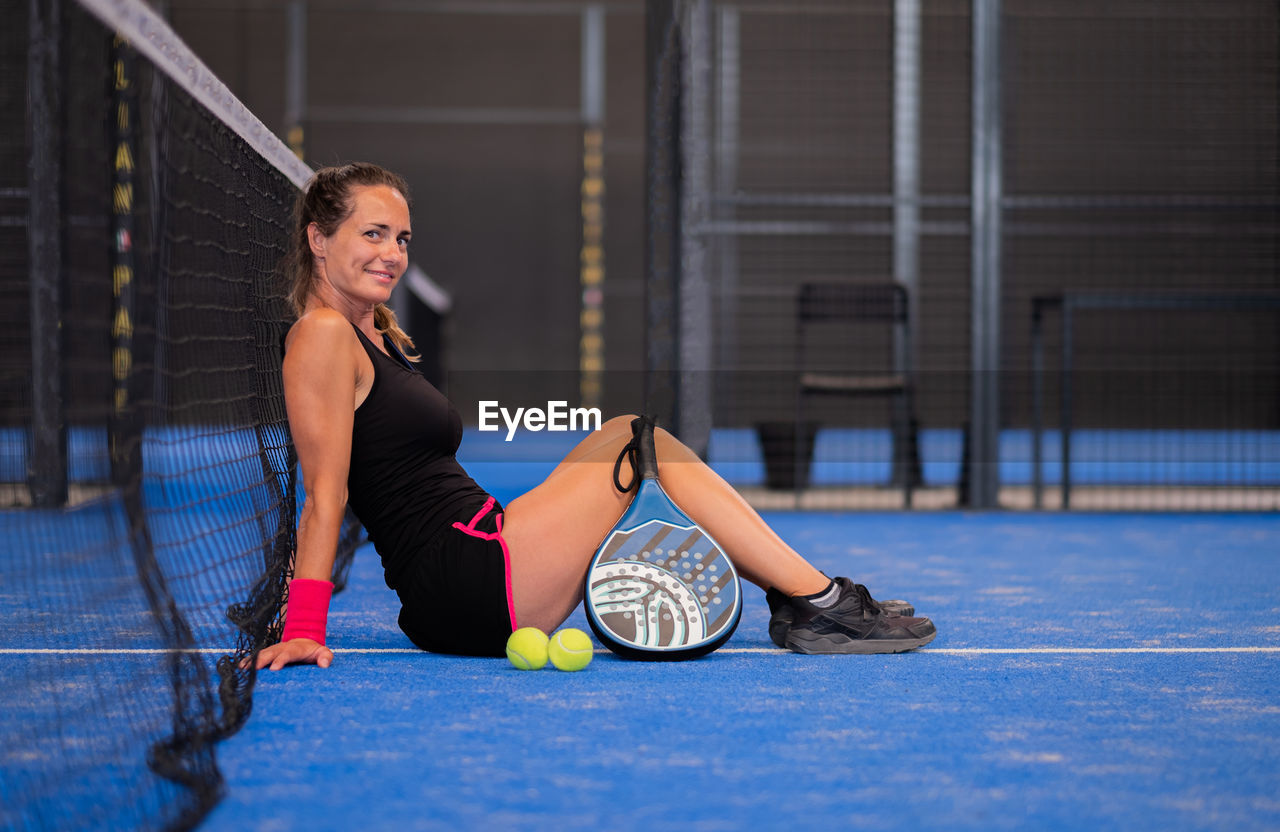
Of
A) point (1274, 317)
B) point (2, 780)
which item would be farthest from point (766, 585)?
point (1274, 317)

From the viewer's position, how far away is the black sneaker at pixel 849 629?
8.79 ft

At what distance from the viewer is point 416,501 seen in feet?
8.32

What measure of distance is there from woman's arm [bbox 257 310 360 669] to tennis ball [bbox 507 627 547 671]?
41 cm

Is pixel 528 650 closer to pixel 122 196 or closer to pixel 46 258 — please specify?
pixel 122 196

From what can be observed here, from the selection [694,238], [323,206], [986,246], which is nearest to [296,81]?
[694,238]

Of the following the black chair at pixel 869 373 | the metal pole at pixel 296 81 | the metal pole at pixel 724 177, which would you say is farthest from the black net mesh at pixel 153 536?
the metal pole at pixel 296 81

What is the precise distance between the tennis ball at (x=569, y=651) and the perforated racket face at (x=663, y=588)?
0.06 metres

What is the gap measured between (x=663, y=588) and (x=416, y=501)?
1.78 ft

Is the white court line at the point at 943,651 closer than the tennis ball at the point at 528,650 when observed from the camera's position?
No

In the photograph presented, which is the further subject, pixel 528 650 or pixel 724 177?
pixel 724 177

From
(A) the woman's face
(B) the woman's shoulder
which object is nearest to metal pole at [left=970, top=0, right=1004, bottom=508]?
(A) the woman's face

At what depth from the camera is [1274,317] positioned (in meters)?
10.9

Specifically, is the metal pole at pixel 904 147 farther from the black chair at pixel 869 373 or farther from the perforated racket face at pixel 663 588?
the perforated racket face at pixel 663 588

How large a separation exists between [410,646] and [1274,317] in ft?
33.6
